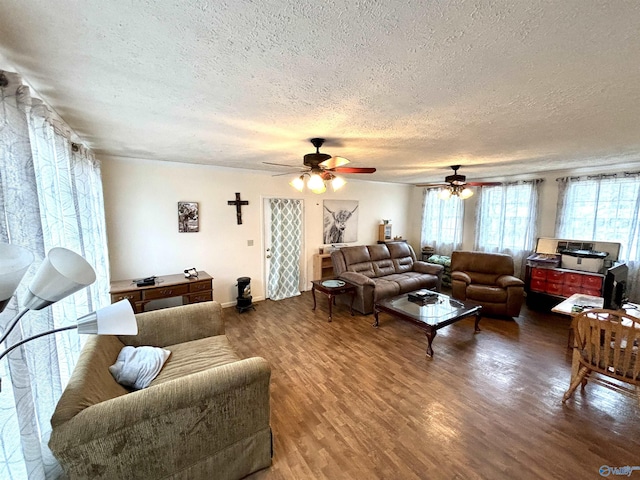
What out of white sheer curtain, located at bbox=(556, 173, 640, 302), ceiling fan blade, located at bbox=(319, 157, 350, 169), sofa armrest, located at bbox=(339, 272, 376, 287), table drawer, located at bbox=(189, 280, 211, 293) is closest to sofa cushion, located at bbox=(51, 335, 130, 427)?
table drawer, located at bbox=(189, 280, 211, 293)

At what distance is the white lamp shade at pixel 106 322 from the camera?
825 millimetres

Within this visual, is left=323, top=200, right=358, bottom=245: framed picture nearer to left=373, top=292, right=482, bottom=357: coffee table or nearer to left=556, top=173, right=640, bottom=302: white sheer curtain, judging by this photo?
left=373, top=292, right=482, bottom=357: coffee table

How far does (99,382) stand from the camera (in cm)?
154

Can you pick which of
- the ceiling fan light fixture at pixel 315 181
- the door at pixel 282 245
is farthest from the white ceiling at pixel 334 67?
the door at pixel 282 245

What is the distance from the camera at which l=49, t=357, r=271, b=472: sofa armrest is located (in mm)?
1222

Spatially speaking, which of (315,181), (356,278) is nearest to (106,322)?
(315,181)

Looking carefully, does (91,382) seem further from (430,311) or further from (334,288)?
(430,311)

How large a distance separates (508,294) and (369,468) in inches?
138

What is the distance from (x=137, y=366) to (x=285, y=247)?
3.35m

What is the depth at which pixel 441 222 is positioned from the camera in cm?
634

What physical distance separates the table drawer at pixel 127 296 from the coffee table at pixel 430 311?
10.3 ft

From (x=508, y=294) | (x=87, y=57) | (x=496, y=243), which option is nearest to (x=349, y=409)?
(x=87, y=57)

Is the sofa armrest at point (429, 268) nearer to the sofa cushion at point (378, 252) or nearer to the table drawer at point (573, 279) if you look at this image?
the sofa cushion at point (378, 252)

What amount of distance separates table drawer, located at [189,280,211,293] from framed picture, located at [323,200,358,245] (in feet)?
8.49
